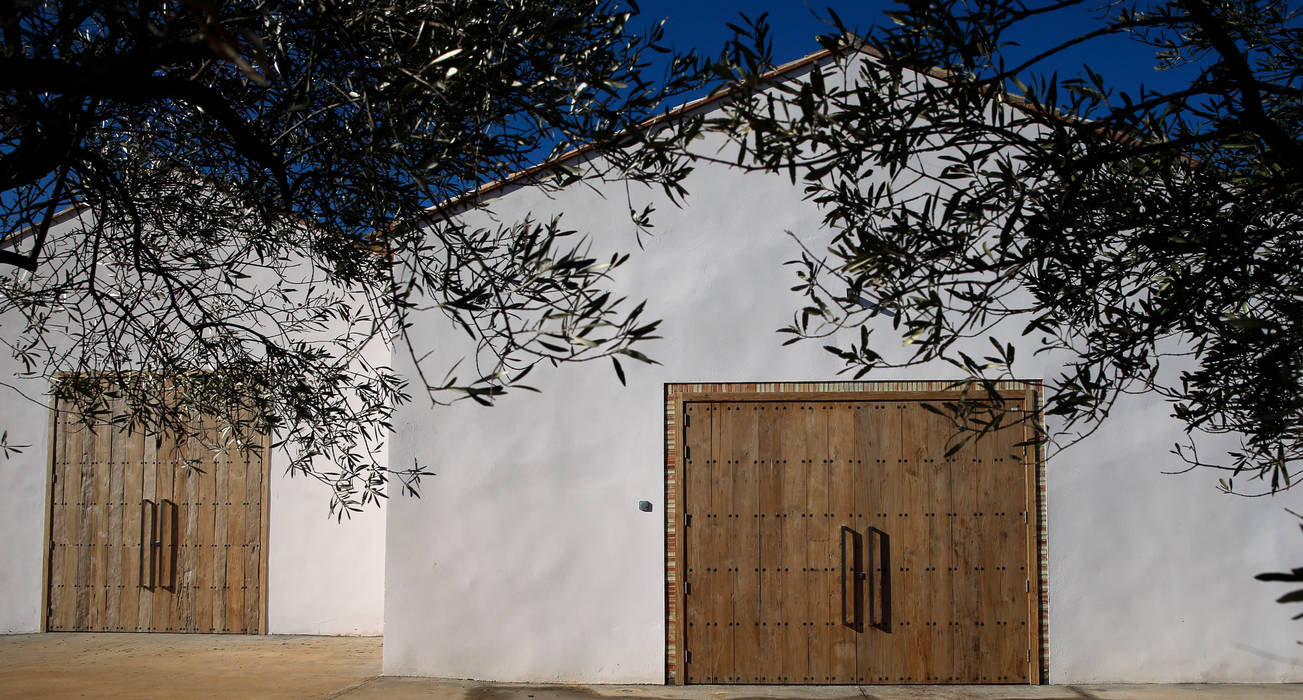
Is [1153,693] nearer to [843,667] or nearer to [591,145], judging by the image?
[843,667]

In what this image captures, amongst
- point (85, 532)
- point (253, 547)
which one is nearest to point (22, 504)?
point (85, 532)

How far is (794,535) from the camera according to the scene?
7602 millimetres

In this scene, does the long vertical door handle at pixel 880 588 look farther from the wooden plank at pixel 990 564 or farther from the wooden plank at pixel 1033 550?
the wooden plank at pixel 1033 550

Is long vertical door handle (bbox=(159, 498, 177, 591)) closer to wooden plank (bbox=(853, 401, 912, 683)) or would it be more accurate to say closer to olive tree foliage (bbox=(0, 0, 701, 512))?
olive tree foliage (bbox=(0, 0, 701, 512))

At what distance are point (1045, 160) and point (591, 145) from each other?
186cm

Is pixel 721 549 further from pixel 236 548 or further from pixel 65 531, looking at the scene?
pixel 65 531

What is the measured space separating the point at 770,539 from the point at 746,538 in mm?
182

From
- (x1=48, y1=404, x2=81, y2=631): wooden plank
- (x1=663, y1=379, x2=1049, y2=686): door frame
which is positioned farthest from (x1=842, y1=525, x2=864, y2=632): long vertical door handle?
(x1=48, y1=404, x2=81, y2=631): wooden plank

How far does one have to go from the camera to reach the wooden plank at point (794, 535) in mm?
7520

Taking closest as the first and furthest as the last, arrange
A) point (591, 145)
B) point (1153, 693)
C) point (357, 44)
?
point (357, 44), point (591, 145), point (1153, 693)

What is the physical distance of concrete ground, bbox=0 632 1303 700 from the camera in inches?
277

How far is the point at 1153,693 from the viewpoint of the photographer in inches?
278

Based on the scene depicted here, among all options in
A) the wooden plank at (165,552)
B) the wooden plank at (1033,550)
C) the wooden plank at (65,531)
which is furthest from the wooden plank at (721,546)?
the wooden plank at (65,531)

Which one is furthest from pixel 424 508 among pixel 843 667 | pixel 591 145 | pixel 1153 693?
pixel 1153 693
